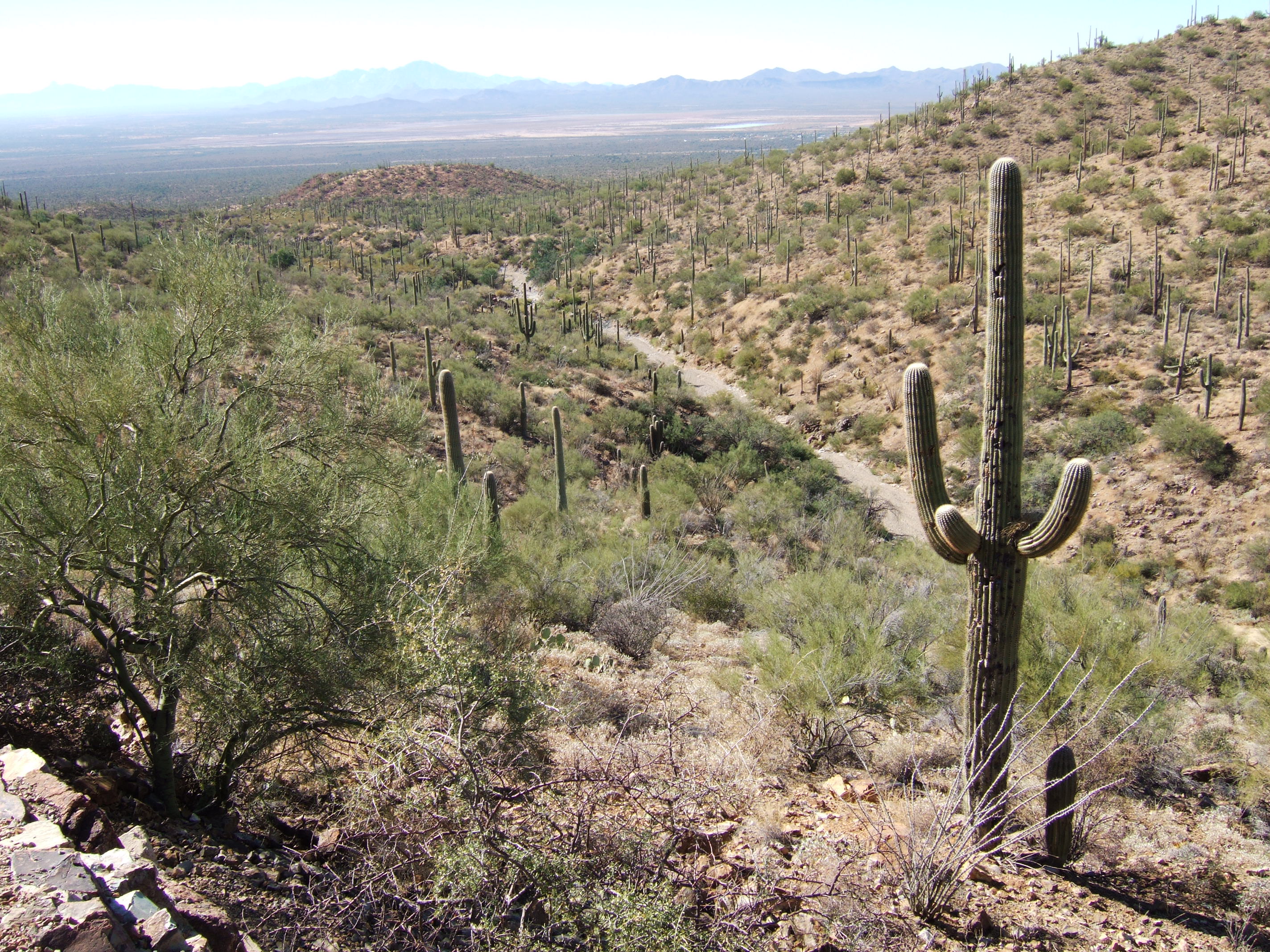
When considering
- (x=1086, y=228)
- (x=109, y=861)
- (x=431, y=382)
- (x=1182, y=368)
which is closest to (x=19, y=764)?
(x=109, y=861)

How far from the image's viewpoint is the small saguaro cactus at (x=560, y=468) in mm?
15398

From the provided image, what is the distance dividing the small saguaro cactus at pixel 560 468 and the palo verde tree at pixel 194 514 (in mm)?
8523

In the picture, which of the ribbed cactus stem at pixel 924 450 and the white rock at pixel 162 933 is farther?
the ribbed cactus stem at pixel 924 450

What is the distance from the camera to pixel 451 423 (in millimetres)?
13180

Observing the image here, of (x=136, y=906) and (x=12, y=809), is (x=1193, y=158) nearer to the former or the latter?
(x=136, y=906)

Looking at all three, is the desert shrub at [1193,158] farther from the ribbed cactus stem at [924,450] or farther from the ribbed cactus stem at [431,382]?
the ribbed cactus stem at [924,450]

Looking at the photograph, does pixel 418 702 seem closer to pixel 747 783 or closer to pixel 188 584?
Result: pixel 188 584

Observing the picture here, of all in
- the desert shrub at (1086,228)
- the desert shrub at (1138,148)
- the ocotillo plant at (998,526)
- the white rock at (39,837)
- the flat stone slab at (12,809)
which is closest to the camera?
the white rock at (39,837)

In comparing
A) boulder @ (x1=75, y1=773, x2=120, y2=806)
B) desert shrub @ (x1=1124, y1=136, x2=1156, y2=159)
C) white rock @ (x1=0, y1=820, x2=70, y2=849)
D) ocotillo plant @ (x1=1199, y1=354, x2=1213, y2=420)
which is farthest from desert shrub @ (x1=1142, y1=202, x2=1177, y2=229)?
white rock @ (x1=0, y1=820, x2=70, y2=849)

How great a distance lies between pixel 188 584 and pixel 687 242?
140ft

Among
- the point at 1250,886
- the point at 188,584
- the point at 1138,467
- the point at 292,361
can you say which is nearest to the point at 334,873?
the point at 188,584

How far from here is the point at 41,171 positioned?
14238 centimetres

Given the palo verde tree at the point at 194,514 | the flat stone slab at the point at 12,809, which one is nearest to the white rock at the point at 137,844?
Result: the flat stone slab at the point at 12,809

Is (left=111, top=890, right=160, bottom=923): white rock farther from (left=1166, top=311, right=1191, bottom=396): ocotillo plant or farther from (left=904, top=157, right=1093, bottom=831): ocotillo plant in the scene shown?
(left=1166, top=311, right=1191, bottom=396): ocotillo plant
